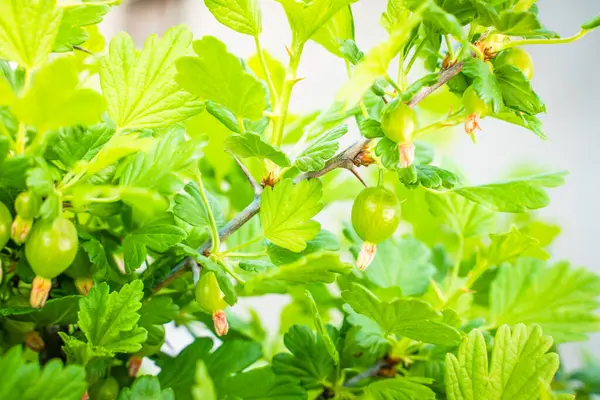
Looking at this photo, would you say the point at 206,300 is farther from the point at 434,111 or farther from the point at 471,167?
the point at 471,167

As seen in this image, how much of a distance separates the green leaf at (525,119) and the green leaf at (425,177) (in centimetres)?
6

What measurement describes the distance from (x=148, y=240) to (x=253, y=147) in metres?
0.09

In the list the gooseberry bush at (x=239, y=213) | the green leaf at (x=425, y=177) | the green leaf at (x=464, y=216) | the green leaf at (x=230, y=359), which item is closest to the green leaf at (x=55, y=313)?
the gooseberry bush at (x=239, y=213)

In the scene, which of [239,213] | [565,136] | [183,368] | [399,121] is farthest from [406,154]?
[565,136]

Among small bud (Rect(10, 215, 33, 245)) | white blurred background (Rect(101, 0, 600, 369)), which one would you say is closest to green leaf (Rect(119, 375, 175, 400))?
small bud (Rect(10, 215, 33, 245))

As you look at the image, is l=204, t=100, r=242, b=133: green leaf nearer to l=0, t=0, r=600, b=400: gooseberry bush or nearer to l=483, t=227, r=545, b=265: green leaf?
l=0, t=0, r=600, b=400: gooseberry bush

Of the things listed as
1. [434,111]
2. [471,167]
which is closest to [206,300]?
[434,111]

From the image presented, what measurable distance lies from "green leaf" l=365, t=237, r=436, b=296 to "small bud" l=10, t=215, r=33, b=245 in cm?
28

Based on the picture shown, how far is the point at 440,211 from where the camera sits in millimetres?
534

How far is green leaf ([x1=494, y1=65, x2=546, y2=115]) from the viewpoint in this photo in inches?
13.7

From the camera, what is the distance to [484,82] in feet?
1.09

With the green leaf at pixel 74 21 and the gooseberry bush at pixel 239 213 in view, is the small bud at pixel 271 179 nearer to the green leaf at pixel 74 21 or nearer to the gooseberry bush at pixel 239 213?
the gooseberry bush at pixel 239 213

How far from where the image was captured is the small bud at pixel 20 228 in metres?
0.31

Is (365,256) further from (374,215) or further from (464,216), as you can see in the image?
(464,216)
